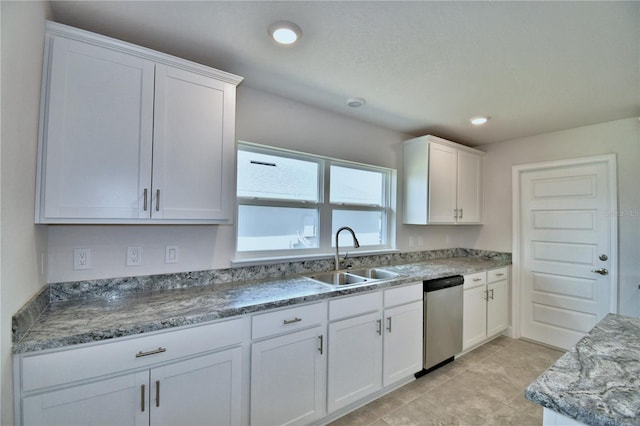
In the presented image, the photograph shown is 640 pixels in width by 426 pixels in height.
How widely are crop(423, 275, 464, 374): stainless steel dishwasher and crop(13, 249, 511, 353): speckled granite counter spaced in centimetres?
17

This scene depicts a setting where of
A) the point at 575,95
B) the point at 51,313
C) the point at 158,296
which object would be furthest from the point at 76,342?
the point at 575,95

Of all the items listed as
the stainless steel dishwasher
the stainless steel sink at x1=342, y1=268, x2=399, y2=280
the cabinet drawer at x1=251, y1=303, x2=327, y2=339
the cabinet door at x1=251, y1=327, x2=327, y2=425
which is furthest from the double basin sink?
the cabinet door at x1=251, y1=327, x2=327, y2=425

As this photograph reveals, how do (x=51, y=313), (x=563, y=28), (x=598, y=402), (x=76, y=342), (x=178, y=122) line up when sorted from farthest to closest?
(x=178, y=122) → (x=563, y=28) → (x=51, y=313) → (x=76, y=342) → (x=598, y=402)

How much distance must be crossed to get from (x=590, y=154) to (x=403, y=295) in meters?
2.64

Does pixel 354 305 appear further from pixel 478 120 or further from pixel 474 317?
pixel 478 120

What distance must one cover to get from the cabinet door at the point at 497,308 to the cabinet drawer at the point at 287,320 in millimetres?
2378

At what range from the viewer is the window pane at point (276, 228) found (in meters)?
2.40

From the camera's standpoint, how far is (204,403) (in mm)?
1510

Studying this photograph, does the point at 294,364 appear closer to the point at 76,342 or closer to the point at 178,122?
the point at 76,342

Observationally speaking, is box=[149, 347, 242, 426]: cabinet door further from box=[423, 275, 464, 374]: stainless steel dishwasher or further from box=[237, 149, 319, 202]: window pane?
box=[423, 275, 464, 374]: stainless steel dishwasher

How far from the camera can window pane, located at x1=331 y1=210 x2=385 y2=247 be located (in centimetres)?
296

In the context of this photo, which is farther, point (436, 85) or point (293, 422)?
point (436, 85)

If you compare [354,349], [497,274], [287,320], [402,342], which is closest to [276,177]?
[287,320]

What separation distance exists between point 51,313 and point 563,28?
307 centimetres
